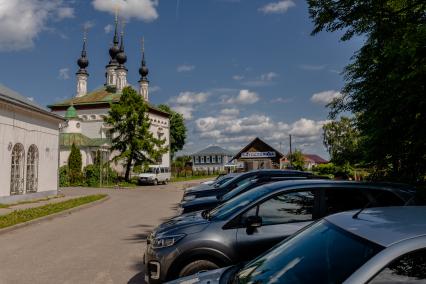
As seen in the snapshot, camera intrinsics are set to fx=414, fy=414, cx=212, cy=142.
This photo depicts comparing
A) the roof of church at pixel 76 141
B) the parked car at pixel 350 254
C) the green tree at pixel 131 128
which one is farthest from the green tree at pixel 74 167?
the parked car at pixel 350 254

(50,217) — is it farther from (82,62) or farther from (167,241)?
(82,62)

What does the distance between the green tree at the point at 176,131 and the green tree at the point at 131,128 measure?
3764cm

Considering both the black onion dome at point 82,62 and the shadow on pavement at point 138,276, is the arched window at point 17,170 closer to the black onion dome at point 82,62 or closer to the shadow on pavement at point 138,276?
the shadow on pavement at point 138,276

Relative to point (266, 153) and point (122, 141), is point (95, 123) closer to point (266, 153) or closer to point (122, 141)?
point (122, 141)

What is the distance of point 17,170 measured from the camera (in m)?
21.4

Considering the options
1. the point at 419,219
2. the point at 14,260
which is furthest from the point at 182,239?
the point at 14,260

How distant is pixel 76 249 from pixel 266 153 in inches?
2177

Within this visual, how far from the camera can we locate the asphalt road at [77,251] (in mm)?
6875

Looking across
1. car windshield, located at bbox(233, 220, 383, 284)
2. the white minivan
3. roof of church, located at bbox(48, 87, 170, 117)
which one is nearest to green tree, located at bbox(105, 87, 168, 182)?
the white minivan

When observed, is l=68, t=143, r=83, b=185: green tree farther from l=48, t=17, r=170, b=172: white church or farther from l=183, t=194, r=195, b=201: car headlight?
l=183, t=194, r=195, b=201: car headlight

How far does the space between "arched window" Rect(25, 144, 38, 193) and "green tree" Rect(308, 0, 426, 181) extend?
19.1 meters

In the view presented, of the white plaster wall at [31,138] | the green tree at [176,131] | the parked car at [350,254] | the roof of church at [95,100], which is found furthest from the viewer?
the green tree at [176,131]

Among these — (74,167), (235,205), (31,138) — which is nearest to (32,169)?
(31,138)

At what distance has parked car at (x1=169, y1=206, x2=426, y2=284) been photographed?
7.46 feet
